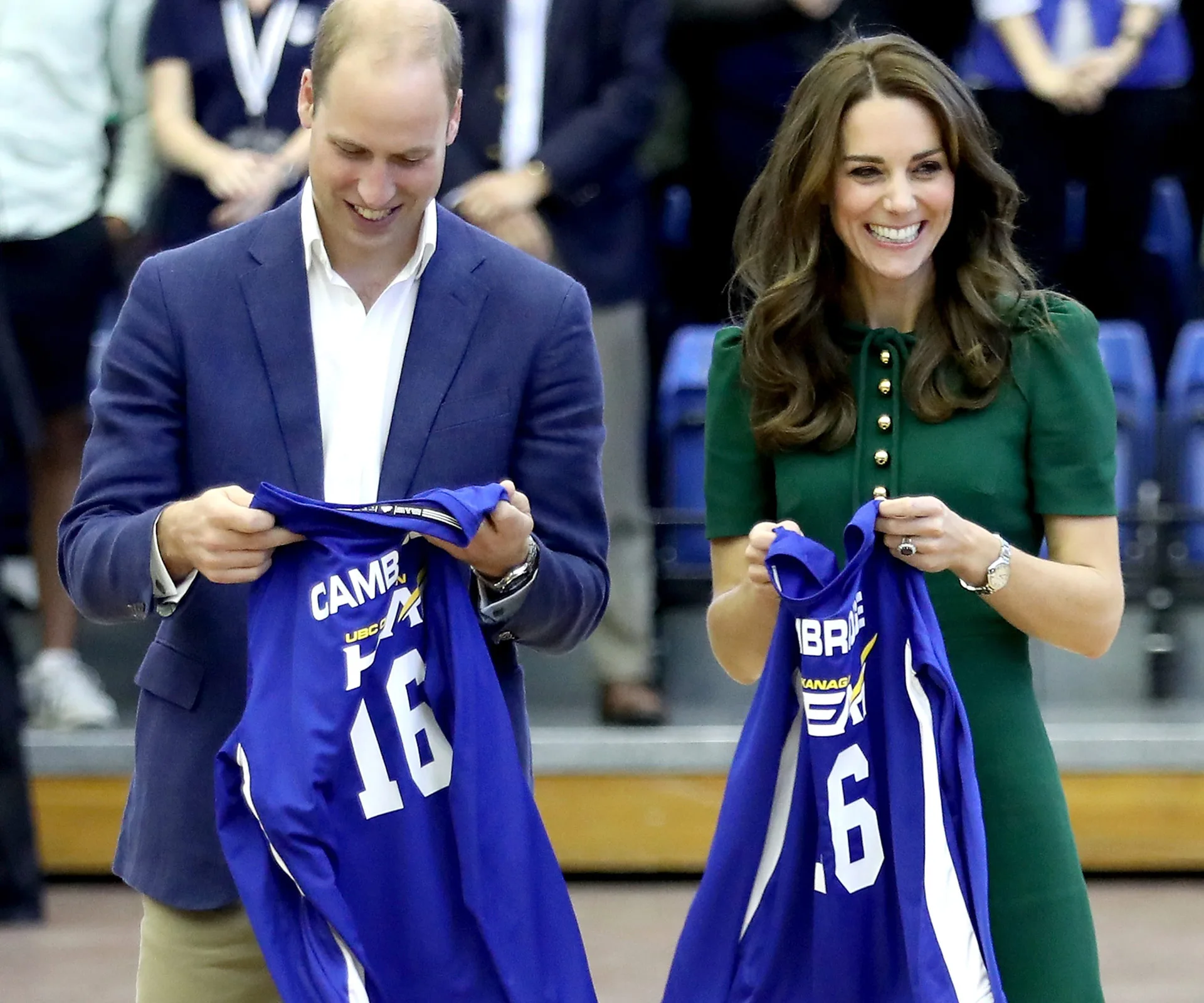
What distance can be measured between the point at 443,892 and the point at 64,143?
2.88m

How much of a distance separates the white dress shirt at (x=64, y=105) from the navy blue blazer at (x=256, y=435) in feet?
7.98

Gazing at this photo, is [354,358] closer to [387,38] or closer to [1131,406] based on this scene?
[387,38]

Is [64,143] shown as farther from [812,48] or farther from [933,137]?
[933,137]

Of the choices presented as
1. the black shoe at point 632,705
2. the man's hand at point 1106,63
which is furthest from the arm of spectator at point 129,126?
the man's hand at point 1106,63

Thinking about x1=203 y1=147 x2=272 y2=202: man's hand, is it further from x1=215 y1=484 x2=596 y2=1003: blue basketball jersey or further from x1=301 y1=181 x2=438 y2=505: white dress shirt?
x1=215 y1=484 x2=596 y2=1003: blue basketball jersey

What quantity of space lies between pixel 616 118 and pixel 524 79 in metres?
0.21

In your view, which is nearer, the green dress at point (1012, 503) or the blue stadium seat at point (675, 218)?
the green dress at point (1012, 503)

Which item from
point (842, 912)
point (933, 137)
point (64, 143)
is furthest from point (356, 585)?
point (64, 143)

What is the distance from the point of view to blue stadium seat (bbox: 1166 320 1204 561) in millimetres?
4746

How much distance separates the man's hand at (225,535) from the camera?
1975mm

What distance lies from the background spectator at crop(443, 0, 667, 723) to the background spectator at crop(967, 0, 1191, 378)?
825 millimetres

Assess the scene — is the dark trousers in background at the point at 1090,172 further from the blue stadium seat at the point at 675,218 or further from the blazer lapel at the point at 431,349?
the blazer lapel at the point at 431,349

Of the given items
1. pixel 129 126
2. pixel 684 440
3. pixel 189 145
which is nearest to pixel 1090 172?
pixel 684 440

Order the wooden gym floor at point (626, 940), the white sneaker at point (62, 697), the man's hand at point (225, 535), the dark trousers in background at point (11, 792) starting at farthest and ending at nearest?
the white sneaker at point (62, 697) → the dark trousers in background at point (11, 792) → the wooden gym floor at point (626, 940) → the man's hand at point (225, 535)
